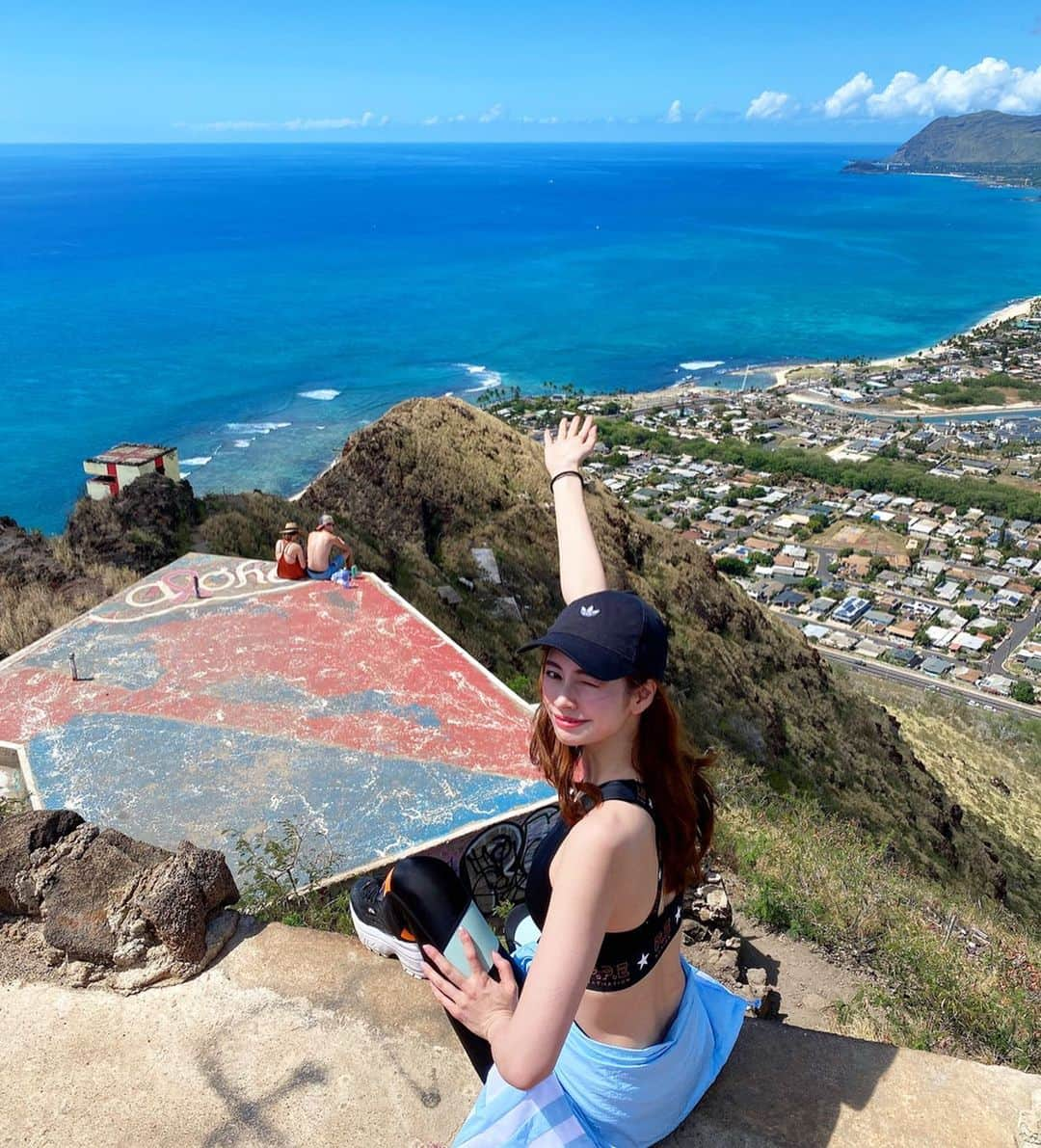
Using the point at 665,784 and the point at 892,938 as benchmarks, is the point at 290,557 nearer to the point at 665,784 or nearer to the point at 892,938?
the point at 892,938

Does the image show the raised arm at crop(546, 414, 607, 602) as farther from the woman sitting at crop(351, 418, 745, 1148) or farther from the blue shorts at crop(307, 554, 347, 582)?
the blue shorts at crop(307, 554, 347, 582)

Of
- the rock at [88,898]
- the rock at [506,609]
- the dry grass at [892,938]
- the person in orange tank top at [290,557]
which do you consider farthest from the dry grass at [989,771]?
the rock at [88,898]

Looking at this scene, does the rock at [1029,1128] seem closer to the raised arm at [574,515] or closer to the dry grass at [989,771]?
the raised arm at [574,515]

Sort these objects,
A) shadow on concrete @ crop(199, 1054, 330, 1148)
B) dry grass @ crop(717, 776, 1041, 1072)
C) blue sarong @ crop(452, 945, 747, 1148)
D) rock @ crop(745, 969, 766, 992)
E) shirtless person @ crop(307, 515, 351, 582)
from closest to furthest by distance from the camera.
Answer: blue sarong @ crop(452, 945, 747, 1148) → shadow on concrete @ crop(199, 1054, 330, 1148) → dry grass @ crop(717, 776, 1041, 1072) → rock @ crop(745, 969, 766, 992) → shirtless person @ crop(307, 515, 351, 582)

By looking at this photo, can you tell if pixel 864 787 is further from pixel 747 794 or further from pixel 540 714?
pixel 540 714

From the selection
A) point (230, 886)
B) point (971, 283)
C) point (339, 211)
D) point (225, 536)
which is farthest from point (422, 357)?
point (339, 211)

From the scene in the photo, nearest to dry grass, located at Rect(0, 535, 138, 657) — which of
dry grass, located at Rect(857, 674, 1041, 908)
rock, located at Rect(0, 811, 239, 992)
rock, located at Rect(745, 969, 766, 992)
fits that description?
rock, located at Rect(0, 811, 239, 992)
